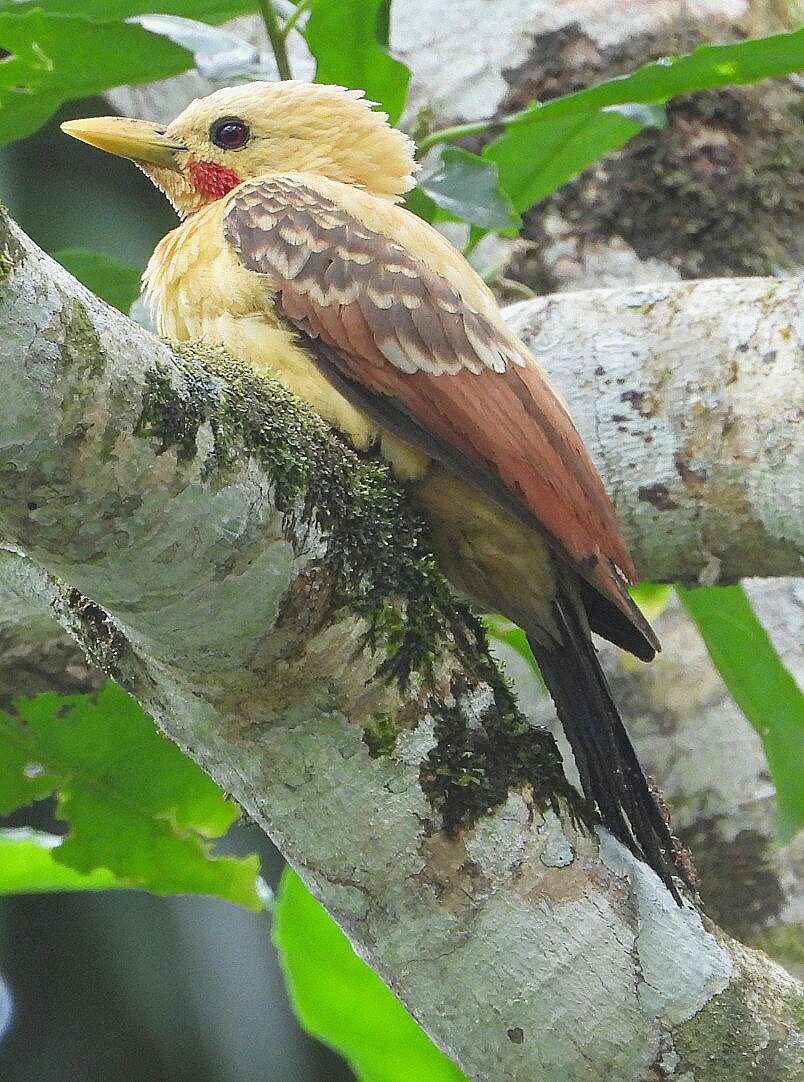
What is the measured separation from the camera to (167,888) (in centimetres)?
265

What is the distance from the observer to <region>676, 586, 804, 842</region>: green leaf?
2629mm

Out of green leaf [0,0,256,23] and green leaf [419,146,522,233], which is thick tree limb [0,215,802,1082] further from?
green leaf [0,0,256,23]

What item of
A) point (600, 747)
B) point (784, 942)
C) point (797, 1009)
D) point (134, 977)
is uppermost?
point (600, 747)

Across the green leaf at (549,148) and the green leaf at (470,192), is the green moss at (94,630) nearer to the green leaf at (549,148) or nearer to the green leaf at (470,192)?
the green leaf at (470,192)

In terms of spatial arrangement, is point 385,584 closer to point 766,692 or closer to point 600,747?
point 600,747

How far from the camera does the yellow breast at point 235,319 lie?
1.86 m

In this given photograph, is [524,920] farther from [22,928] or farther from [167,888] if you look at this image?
[22,928]

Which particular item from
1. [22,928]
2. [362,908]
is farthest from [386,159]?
[22,928]

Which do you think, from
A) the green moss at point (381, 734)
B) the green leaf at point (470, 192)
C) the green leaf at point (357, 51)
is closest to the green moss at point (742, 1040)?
the green moss at point (381, 734)

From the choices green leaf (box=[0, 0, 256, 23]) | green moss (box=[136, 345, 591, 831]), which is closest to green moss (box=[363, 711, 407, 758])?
green moss (box=[136, 345, 591, 831])

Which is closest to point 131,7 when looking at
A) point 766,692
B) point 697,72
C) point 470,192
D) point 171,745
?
A: point 470,192

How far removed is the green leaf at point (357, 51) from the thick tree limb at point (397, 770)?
1.33m

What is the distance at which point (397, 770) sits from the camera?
1541 mm

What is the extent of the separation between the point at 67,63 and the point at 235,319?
44.1 inches
